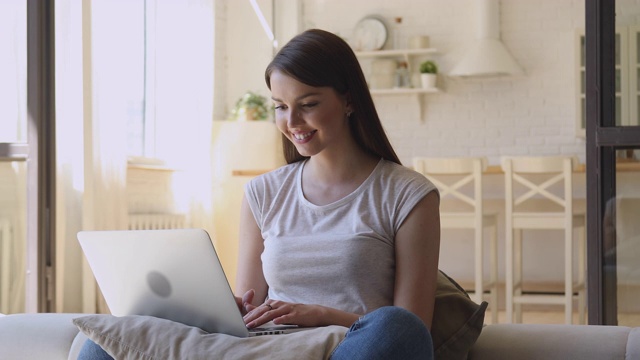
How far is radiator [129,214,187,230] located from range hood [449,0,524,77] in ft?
7.74

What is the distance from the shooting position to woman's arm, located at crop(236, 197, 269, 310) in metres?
1.90

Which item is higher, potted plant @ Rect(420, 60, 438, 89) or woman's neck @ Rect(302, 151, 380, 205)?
potted plant @ Rect(420, 60, 438, 89)

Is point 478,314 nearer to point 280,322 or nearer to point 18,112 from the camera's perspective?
point 280,322

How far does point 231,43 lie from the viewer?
7.16m

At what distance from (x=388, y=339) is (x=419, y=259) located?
14.4 inches

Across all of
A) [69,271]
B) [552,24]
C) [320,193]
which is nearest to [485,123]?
[552,24]

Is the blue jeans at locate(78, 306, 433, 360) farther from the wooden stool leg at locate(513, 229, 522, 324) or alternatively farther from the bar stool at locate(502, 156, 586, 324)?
the wooden stool leg at locate(513, 229, 522, 324)

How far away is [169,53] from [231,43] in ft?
3.99

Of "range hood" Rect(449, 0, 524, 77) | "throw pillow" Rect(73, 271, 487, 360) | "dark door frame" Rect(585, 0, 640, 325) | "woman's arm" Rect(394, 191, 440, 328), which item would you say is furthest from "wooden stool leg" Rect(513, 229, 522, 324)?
"throw pillow" Rect(73, 271, 487, 360)

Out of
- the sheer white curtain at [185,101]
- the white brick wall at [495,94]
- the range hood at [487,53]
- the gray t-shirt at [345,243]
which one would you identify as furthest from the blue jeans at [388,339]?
the white brick wall at [495,94]

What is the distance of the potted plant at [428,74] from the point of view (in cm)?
700

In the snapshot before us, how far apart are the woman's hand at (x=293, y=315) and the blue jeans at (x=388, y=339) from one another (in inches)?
6.8

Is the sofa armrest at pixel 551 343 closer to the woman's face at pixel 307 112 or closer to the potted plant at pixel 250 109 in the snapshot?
the woman's face at pixel 307 112

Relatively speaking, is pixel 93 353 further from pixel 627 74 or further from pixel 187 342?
pixel 627 74
